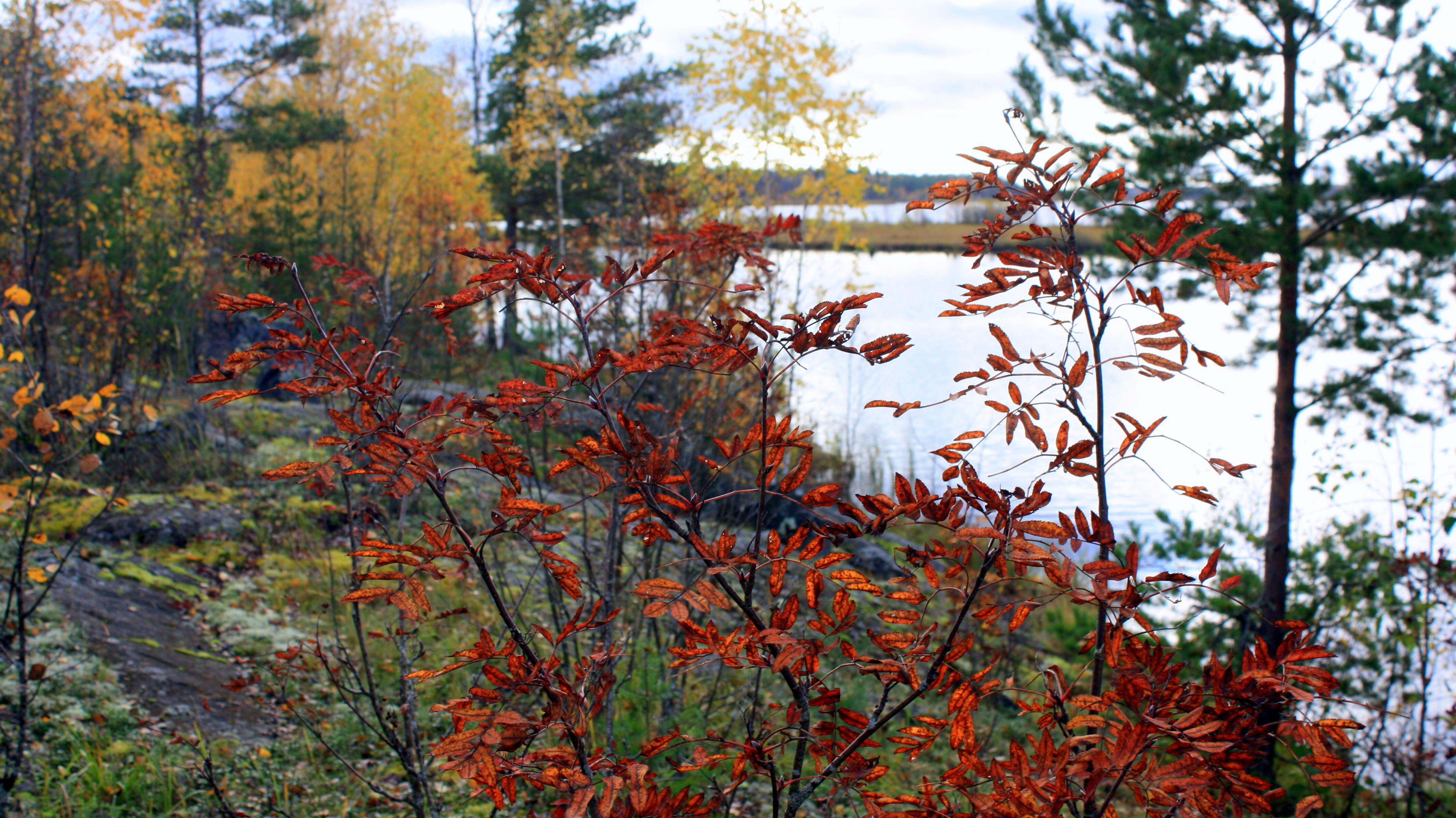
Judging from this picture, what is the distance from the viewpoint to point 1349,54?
4336 millimetres

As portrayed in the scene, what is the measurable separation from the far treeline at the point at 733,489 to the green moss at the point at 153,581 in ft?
0.11

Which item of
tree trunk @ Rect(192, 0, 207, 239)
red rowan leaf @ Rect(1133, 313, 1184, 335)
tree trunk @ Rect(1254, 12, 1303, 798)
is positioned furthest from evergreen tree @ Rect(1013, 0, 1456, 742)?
tree trunk @ Rect(192, 0, 207, 239)

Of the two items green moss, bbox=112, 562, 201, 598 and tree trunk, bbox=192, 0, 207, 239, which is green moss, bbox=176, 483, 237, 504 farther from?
tree trunk, bbox=192, 0, 207, 239

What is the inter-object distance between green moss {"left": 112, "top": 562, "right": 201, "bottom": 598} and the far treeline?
0.03m

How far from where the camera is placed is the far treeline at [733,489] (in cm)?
118

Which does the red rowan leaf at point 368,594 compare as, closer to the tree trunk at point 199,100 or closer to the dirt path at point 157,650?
the dirt path at point 157,650

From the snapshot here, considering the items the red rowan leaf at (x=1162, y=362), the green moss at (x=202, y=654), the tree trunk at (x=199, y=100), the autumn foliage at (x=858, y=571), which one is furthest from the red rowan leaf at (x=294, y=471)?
the tree trunk at (x=199, y=100)

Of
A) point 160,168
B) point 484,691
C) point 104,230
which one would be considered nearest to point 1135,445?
point 484,691

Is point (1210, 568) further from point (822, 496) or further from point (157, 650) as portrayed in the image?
point (157, 650)

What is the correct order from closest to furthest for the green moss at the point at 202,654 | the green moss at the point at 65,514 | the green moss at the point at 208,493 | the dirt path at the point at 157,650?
1. the dirt path at the point at 157,650
2. the green moss at the point at 202,654
3. the green moss at the point at 65,514
4. the green moss at the point at 208,493

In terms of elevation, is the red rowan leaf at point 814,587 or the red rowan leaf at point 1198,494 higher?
the red rowan leaf at point 1198,494

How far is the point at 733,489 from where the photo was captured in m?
4.45

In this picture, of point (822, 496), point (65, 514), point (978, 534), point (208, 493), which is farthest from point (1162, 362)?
point (208, 493)

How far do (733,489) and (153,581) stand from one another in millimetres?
2767
